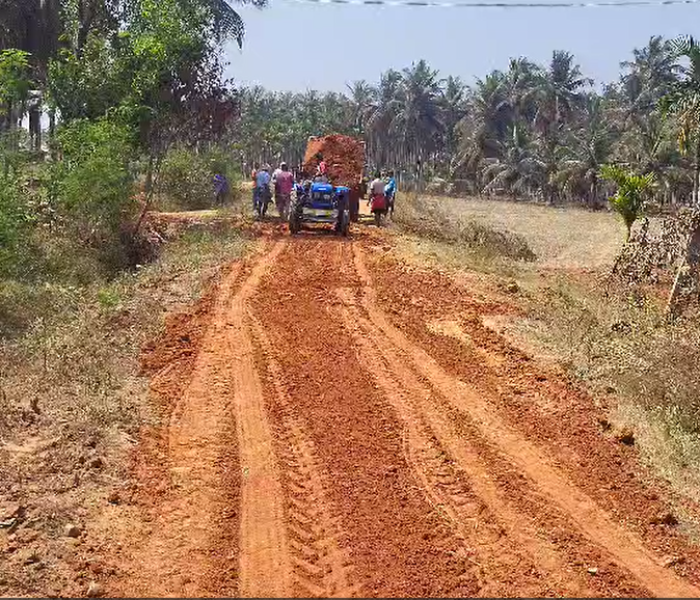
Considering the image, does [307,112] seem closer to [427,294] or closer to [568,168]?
[568,168]

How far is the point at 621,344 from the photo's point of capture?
10.9m

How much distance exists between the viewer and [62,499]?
245 inches

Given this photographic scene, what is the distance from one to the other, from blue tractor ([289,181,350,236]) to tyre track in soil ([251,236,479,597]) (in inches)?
276

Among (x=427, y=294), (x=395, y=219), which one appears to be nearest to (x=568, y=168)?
(x=395, y=219)

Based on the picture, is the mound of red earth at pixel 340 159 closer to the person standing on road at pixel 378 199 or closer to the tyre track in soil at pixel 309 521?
the person standing on road at pixel 378 199

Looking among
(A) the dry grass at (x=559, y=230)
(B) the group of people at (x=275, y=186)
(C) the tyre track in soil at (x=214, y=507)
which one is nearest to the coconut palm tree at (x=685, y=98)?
(A) the dry grass at (x=559, y=230)

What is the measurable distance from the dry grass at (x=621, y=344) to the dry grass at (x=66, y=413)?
475cm

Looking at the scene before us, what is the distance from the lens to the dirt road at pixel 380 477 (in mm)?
5328

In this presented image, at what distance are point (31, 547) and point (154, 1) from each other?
667 inches

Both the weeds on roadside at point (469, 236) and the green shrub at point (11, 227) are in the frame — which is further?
the weeds on roadside at point (469, 236)

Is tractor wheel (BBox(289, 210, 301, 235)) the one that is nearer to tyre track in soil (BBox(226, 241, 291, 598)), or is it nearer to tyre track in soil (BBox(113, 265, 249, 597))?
tyre track in soil (BBox(226, 241, 291, 598))

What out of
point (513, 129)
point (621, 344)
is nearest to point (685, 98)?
point (621, 344)

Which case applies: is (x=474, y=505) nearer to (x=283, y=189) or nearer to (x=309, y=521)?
(x=309, y=521)

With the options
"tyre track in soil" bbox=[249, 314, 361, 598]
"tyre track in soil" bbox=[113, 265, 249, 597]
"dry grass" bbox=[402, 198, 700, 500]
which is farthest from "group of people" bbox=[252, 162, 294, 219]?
"tyre track in soil" bbox=[249, 314, 361, 598]
